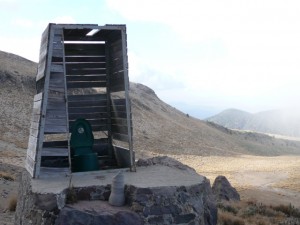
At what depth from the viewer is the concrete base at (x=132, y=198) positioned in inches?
259

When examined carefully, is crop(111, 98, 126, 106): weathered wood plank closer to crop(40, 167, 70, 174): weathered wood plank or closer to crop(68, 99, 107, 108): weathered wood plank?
crop(68, 99, 107, 108): weathered wood plank

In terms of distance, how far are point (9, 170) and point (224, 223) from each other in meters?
12.4

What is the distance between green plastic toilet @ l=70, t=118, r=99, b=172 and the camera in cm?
874

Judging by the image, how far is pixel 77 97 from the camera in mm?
9844

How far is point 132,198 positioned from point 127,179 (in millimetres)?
827

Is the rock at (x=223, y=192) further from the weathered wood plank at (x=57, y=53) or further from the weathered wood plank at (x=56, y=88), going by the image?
the weathered wood plank at (x=57, y=53)

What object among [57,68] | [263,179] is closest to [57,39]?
[57,68]

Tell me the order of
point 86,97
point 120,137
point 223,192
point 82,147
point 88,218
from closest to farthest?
point 88,218
point 82,147
point 120,137
point 86,97
point 223,192

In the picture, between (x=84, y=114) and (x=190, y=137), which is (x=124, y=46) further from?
(x=190, y=137)

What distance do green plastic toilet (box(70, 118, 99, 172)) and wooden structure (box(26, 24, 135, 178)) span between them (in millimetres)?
241

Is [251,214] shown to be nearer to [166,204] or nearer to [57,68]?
[166,204]

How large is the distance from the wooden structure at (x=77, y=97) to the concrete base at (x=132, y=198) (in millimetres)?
784

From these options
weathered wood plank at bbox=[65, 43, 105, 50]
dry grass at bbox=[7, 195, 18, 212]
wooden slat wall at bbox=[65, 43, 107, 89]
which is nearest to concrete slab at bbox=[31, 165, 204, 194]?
wooden slat wall at bbox=[65, 43, 107, 89]

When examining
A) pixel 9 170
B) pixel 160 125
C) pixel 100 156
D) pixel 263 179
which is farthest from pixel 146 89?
pixel 100 156
